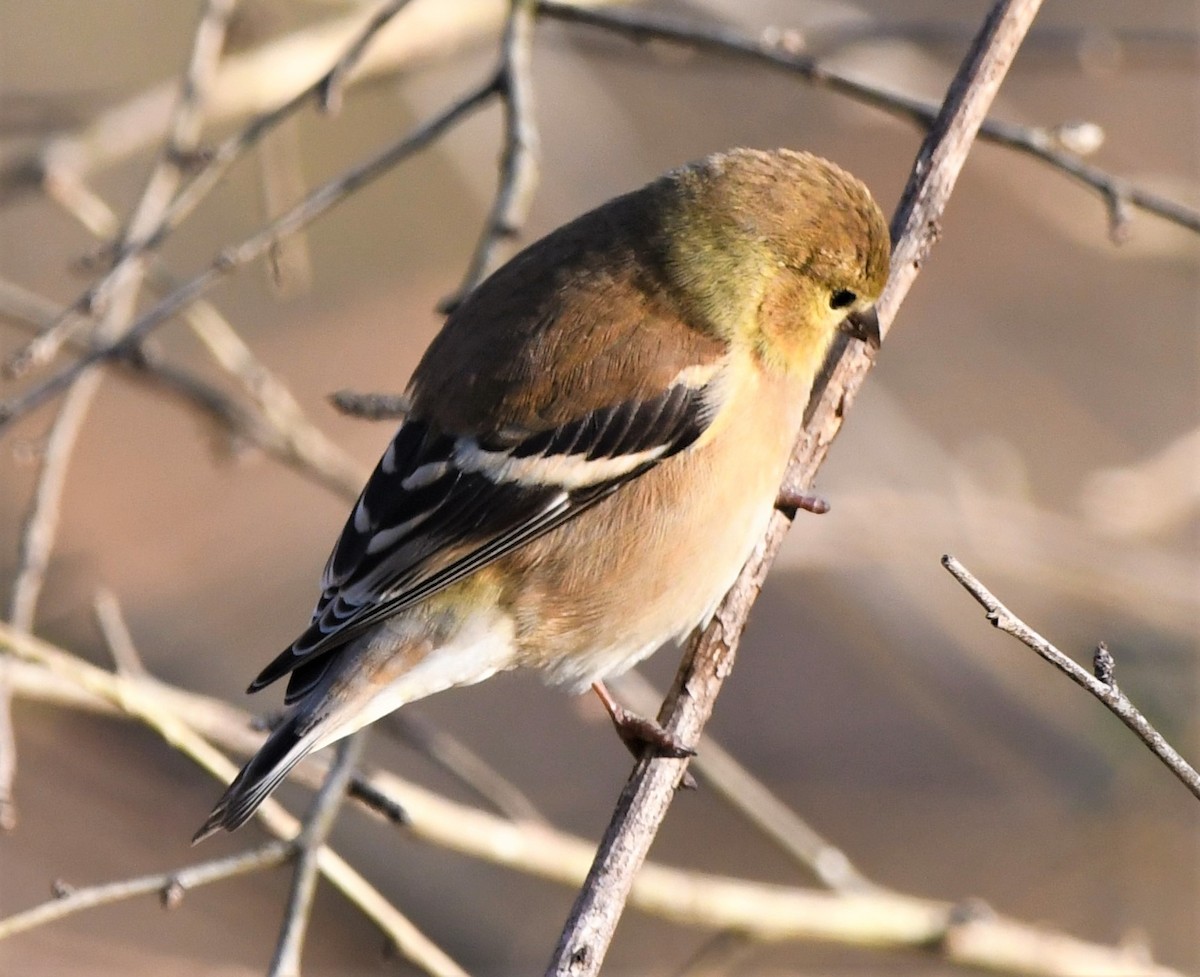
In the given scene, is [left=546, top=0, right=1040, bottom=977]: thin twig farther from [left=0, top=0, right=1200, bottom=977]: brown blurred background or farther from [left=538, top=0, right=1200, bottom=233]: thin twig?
[left=0, top=0, right=1200, bottom=977]: brown blurred background

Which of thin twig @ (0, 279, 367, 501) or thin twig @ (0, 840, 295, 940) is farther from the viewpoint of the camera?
thin twig @ (0, 279, 367, 501)

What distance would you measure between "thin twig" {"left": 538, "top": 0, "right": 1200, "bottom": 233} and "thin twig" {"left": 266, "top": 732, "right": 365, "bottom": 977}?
64.9 inches

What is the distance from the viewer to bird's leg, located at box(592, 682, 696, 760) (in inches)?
102

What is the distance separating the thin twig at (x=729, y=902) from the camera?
3016 mm

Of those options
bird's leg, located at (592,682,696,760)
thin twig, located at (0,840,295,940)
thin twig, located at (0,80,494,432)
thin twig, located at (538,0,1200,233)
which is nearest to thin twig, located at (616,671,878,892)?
bird's leg, located at (592,682,696,760)

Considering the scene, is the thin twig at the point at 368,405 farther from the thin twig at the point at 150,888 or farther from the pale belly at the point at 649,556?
the thin twig at the point at 150,888

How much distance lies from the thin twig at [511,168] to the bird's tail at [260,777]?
99 centimetres

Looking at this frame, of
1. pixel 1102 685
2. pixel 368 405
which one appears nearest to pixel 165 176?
pixel 368 405

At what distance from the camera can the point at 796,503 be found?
3004 mm

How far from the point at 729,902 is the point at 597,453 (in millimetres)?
1059

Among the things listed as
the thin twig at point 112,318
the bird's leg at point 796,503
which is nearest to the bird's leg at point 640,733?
the bird's leg at point 796,503

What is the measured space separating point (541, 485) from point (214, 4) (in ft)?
4.78

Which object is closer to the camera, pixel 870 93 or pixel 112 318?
pixel 870 93

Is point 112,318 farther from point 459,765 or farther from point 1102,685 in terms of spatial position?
point 1102,685
